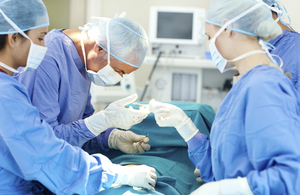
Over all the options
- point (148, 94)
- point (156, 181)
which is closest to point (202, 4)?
point (148, 94)

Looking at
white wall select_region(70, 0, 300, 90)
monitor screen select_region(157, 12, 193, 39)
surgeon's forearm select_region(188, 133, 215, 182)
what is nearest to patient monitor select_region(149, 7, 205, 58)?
monitor screen select_region(157, 12, 193, 39)

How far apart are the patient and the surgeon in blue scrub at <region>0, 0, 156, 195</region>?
36 cm

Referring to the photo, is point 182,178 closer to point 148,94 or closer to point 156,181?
point 156,181

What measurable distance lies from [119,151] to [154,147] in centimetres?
23

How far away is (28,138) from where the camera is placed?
3.10ft

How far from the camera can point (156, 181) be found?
1.29 meters

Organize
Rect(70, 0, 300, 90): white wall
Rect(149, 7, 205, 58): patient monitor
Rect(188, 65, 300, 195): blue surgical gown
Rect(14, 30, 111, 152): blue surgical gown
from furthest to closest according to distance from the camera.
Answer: Rect(70, 0, 300, 90): white wall, Rect(149, 7, 205, 58): patient monitor, Rect(14, 30, 111, 152): blue surgical gown, Rect(188, 65, 300, 195): blue surgical gown

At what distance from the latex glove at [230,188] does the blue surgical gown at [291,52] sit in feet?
2.87

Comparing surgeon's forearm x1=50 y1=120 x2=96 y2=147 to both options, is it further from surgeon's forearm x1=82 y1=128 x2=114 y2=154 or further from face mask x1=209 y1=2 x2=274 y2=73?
face mask x1=209 y1=2 x2=274 y2=73

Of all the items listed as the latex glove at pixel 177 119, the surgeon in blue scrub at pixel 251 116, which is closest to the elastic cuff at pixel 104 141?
the latex glove at pixel 177 119

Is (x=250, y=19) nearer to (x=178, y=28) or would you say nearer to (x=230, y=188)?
(x=230, y=188)

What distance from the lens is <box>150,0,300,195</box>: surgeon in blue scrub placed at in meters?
0.81

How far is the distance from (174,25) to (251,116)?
2.90 metres

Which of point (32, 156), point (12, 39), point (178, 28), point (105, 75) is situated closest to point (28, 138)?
point (32, 156)
